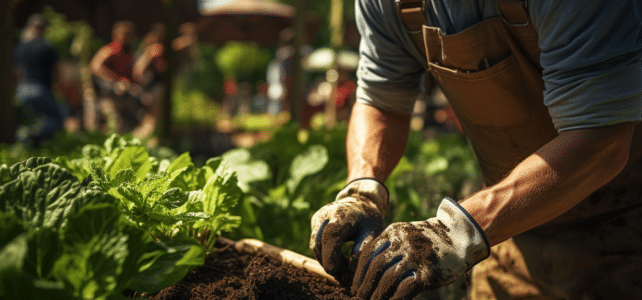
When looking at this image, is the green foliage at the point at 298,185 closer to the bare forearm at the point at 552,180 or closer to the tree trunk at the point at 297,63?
the bare forearm at the point at 552,180

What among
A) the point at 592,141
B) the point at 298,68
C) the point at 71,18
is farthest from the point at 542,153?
the point at 71,18

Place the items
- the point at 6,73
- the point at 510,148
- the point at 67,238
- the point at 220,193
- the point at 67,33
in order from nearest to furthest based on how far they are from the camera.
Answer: the point at 67,238 < the point at 220,193 < the point at 510,148 < the point at 6,73 < the point at 67,33

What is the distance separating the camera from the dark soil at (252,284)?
1136mm

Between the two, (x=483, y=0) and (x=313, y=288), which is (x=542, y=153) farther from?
(x=313, y=288)

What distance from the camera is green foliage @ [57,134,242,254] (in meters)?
1.12

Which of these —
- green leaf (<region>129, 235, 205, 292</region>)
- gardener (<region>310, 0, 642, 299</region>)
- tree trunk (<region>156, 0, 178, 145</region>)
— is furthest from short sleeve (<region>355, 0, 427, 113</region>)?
tree trunk (<region>156, 0, 178, 145</region>)

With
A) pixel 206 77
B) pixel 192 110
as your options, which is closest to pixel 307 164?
pixel 192 110

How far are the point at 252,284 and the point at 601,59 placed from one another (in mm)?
938

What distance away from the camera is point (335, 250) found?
123cm

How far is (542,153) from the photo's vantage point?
1103mm

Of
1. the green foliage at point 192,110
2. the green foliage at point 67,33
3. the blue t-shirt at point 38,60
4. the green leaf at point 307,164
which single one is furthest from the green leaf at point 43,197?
the green foliage at point 67,33

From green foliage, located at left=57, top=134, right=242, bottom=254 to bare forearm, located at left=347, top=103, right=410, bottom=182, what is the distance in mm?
419

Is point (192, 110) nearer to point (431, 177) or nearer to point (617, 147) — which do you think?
point (431, 177)

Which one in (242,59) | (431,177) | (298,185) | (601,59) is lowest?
(242,59)
